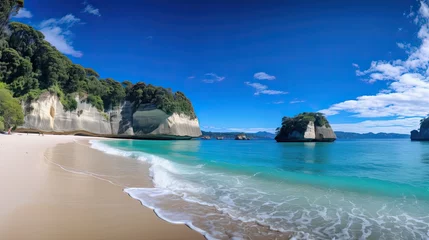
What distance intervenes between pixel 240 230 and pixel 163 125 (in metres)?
70.7

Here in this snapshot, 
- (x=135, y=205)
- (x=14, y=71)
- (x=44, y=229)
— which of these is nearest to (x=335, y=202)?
(x=135, y=205)

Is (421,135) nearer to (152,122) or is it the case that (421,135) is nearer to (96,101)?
(152,122)

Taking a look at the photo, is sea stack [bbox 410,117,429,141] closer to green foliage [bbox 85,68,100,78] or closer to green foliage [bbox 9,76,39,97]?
green foliage [bbox 85,68,100,78]

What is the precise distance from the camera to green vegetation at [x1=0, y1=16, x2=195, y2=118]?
44062 millimetres

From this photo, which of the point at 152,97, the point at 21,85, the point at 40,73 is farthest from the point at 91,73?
the point at 21,85

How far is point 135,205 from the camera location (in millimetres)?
5473

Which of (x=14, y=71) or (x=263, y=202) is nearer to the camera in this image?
(x=263, y=202)

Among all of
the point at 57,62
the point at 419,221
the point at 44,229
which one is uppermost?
the point at 57,62

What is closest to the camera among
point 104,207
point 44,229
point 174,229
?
point 44,229

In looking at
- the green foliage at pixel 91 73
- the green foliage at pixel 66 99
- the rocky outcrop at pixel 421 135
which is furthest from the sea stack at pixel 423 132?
the green foliage at pixel 66 99

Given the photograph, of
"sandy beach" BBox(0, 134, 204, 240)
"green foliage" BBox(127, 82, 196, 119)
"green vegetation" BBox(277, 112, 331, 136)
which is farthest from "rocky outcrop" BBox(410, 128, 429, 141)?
"sandy beach" BBox(0, 134, 204, 240)

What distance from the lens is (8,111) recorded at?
105ft

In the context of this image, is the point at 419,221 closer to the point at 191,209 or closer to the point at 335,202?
the point at 335,202

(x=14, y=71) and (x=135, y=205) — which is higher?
(x=14, y=71)
